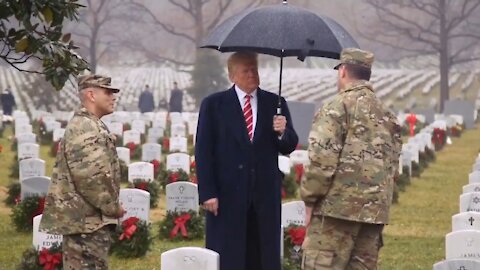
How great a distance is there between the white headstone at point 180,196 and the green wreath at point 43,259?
126 inches

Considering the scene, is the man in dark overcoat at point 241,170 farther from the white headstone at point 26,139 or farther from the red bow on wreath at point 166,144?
the red bow on wreath at point 166,144

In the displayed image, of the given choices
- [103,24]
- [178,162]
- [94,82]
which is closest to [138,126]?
[178,162]

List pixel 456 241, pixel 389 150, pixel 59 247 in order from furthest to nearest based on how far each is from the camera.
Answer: pixel 59 247
pixel 456 241
pixel 389 150

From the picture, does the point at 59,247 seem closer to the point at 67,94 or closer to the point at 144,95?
the point at 144,95

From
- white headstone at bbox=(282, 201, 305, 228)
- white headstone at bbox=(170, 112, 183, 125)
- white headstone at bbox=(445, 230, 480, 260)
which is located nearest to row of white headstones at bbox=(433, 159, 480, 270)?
white headstone at bbox=(445, 230, 480, 260)

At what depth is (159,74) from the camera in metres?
66.8

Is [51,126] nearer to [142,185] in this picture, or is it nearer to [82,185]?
[142,185]

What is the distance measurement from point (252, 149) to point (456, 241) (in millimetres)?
2240

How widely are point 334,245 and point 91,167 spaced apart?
150cm

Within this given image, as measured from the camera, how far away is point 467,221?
31.1 ft

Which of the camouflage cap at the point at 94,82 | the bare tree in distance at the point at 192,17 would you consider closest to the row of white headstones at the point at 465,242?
the camouflage cap at the point at 94,82

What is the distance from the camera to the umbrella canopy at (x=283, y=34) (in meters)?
6.98

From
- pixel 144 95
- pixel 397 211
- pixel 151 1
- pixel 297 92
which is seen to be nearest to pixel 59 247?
pixel 397 211

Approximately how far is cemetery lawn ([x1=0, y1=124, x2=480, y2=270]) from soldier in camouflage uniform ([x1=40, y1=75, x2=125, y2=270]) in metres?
3.78
